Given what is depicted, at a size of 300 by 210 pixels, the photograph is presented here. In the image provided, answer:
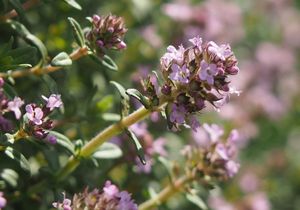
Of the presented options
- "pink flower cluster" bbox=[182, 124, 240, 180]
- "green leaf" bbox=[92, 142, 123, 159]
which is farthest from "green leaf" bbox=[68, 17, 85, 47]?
Answer: "pink flower cluster" bbox=[182, 124, 240, 180]

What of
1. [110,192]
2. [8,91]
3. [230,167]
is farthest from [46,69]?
[230,167]

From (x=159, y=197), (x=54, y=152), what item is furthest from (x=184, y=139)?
(x=54, y=152)

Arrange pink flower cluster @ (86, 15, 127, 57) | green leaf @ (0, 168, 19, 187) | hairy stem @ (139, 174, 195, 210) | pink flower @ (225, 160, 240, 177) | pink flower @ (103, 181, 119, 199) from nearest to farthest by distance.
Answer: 1. pink flower @ (103, 181, 119, 199)
2. pink flower cluster @ (86, 15, 127, 57)
3. green leaf @ (0, 168, 19, 187)
4. pink flower @ (225, 160, 240, 177)
5. hairy stem @ (139, 174, 195, 210)

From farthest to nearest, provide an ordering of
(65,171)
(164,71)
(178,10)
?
(178,10)
(65,171)
(164,71)

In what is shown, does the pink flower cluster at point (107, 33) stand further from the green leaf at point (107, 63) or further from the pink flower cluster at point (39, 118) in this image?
the pink flower cluster at point (39, 118)

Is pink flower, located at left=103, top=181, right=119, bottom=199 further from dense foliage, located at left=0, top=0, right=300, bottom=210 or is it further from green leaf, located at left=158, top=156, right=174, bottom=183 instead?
green leaf, located at left=158, top=156, right=174, bottom=183

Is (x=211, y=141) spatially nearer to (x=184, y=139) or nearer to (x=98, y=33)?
(x=98, y=33)

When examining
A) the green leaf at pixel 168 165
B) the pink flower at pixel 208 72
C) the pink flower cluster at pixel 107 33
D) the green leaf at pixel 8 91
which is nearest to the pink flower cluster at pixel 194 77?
the pink flower at pixel 208 72
